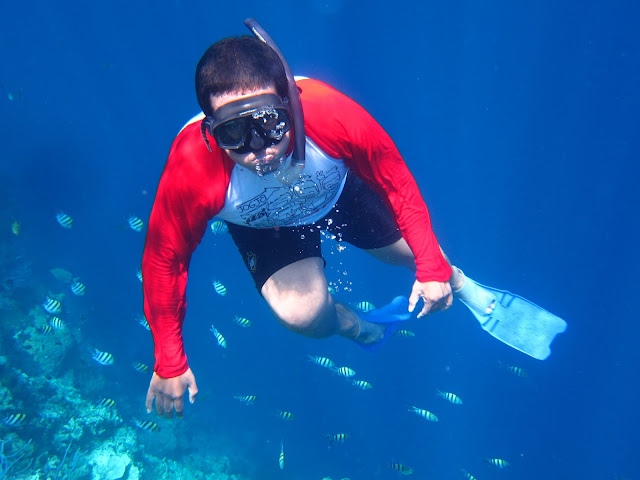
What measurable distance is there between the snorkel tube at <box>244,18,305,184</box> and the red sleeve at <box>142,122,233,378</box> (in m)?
0.39

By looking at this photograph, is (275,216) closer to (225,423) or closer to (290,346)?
(225,423)

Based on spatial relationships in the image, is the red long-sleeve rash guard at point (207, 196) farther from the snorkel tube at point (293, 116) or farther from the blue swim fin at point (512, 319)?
the blue swim fin at point (512, 319)

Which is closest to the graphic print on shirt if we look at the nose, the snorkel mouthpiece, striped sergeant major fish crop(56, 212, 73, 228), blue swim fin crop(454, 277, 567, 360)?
the snorkel mouthpiece

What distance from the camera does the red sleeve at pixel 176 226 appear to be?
241cm

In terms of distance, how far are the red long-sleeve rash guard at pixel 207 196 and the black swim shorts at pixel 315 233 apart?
2.36 ft

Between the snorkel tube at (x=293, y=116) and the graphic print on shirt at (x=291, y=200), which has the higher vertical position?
the snorkel tube at (x=293, y=116)

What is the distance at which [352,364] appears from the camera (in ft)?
75.4

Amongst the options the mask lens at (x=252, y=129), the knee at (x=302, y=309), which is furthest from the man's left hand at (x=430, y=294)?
the mask lens at (x=252, y=129)

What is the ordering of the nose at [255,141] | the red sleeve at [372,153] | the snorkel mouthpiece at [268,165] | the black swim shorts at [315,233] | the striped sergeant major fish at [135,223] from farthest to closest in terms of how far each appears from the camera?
the striped sergeant major fish at [135,223] < the black swim shorts at [315,233] < the red sleeve at [372,153] < the snorkel mouthpiece at [268,165] < the nose at [255,141]

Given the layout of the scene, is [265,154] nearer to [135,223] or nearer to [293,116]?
[293,116]

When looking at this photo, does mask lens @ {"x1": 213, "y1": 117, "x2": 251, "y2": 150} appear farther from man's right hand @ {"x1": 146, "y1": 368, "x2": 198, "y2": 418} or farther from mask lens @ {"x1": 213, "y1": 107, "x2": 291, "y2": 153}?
man's right hand @ {"x1": 146, "y1": 368, "x2": 198, "y2": 418}

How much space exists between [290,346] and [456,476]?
420 inches

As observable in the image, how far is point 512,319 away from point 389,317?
53.7 inches

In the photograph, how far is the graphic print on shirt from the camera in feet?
9.43
